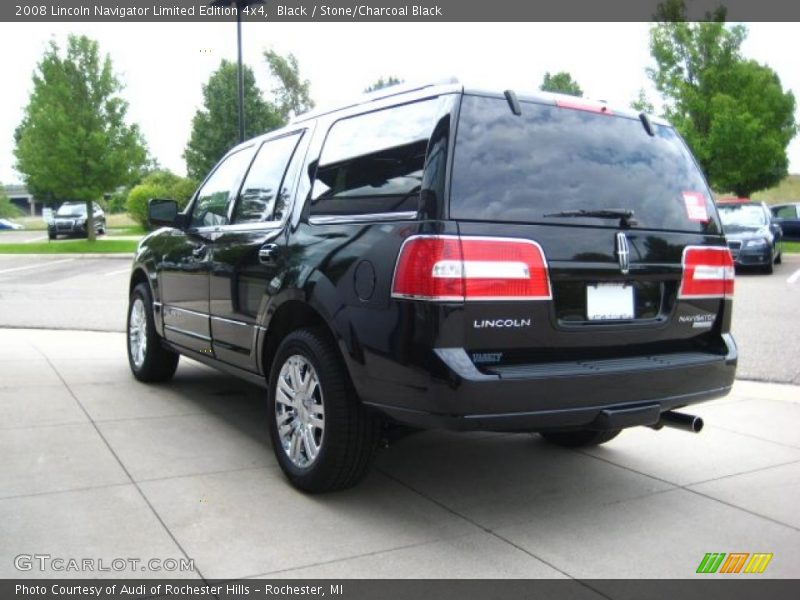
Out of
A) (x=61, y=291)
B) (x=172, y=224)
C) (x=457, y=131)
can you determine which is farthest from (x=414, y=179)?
(x=61, y=291)

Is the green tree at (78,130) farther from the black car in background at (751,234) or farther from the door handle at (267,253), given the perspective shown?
the door handle at (267,253)

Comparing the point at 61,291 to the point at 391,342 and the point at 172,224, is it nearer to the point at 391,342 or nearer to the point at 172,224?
the point at 172,224

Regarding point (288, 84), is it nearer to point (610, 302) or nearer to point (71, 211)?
point (71, 211)

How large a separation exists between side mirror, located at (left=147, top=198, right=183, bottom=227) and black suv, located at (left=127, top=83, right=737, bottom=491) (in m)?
1.56

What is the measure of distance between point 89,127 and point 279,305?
25.6 metres

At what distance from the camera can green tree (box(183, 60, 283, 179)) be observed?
4488cm

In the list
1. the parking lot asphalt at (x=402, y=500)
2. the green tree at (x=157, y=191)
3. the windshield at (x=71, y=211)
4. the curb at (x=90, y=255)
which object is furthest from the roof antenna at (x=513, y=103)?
the windshield at (x=71, y=211)

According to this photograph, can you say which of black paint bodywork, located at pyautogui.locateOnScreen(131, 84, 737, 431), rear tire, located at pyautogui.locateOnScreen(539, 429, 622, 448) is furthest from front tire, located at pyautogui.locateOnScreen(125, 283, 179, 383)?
rear tire, located at pyautogui.locateOnScreen(539, 429, 622, 448)

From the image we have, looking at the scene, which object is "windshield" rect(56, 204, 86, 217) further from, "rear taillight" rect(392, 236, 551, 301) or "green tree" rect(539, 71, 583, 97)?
"rear taillight" rect(392, 236, 551, 301)

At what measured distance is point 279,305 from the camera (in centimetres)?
408

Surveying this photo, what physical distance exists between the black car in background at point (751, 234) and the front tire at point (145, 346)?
12469mm

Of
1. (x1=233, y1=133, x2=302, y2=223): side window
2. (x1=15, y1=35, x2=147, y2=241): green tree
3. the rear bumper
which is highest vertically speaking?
(x1=15, y1=35, x2=147, y2=241): green tree

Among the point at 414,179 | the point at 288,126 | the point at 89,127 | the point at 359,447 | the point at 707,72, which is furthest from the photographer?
the point at 89,127
